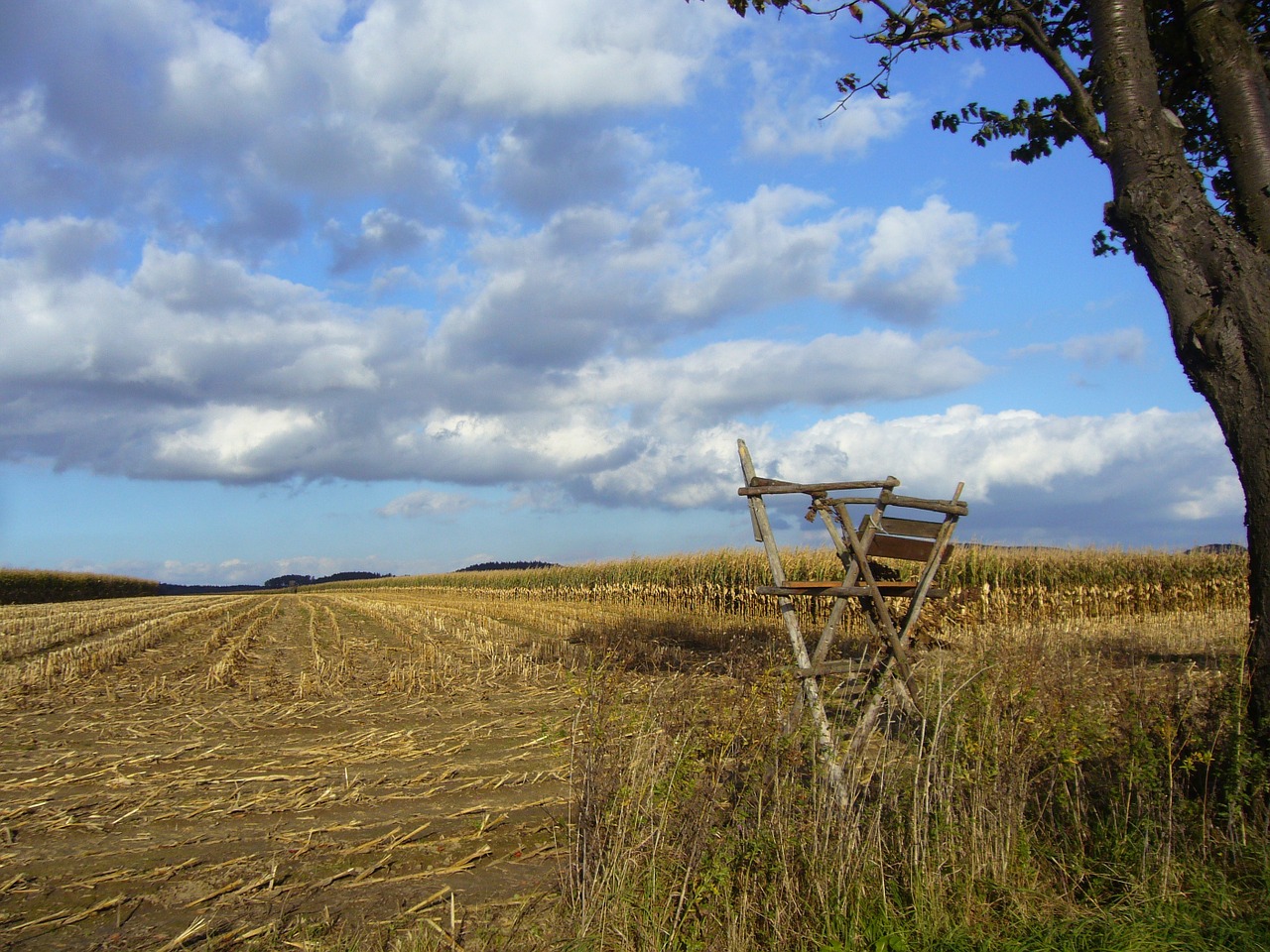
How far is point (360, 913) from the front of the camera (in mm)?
4344

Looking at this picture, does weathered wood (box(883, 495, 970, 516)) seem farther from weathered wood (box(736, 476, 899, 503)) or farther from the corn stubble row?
the corn stubble row

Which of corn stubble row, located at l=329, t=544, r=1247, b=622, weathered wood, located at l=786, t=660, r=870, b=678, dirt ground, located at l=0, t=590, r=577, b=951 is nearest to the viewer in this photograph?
dirt ground, located at l=0, t=590, r=577, b=951

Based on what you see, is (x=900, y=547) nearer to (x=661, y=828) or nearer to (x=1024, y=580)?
(x=661, y=828)

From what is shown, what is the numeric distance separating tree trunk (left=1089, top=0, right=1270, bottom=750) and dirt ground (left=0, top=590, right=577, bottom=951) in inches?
174

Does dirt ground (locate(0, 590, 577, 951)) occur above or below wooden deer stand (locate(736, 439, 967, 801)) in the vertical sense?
below

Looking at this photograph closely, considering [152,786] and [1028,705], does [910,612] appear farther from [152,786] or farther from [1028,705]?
[152,786]

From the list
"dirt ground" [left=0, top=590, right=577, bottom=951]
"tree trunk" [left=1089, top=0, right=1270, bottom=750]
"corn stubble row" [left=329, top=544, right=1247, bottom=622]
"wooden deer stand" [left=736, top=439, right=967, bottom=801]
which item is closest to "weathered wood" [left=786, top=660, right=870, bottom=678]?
"wooden deer stand" [left=736, top=439, right=967, bottom=801]

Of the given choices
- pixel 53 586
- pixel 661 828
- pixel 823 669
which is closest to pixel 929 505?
pixel 823 669

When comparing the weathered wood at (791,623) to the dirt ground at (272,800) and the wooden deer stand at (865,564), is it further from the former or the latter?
the dirt ground at (272,800)

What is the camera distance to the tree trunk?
5.09m

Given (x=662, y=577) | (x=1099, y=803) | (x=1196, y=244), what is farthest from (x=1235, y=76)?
(x=662, y=577)

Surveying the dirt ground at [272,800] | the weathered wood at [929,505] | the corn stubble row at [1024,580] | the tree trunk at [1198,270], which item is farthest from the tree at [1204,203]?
the corn stubble row at [1024,580]

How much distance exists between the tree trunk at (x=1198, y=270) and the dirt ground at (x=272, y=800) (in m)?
4.41

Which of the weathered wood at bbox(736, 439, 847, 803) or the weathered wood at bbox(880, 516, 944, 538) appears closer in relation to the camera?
the weathered wood at bbox(736, 439, 847, 803)
